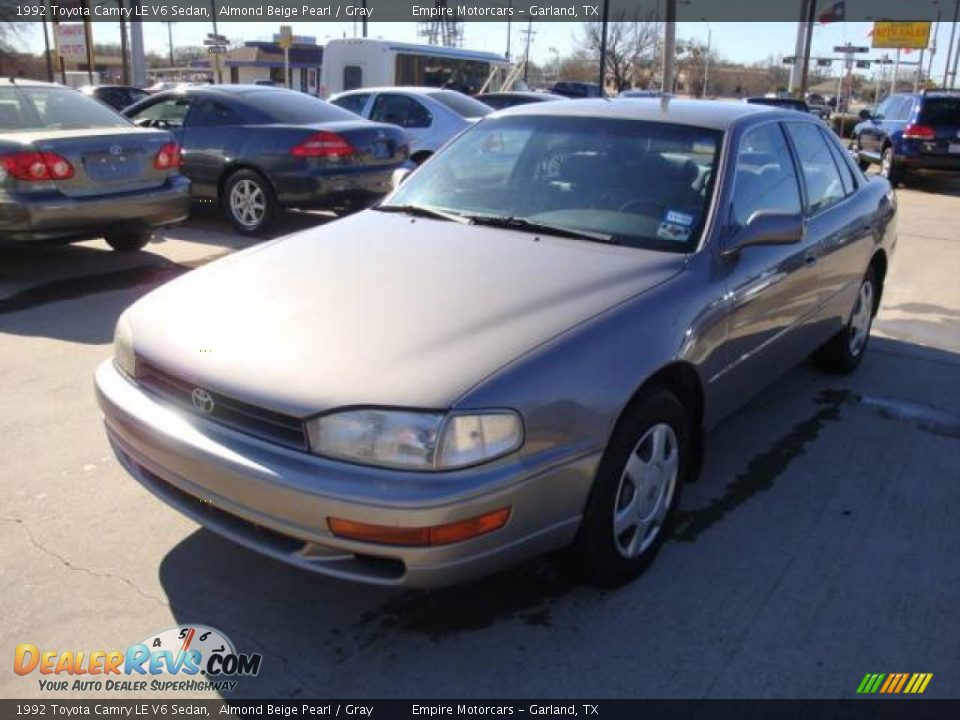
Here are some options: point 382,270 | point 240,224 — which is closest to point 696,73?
point 240,224

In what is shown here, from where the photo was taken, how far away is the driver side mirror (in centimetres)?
334

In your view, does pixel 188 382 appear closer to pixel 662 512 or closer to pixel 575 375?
pixel 575 375

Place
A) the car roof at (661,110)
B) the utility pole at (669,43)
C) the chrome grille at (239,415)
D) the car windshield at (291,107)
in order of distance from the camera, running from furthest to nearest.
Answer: the utility pole at (669,43)
the car windshield at (291,107)
the car roof at (661,110)
the chrome grille at (239,415)

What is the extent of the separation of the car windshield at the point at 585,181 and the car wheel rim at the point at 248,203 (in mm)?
4952

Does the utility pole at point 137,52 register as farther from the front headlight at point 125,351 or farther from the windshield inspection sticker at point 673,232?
the windshield inspection sticker at point 673,232

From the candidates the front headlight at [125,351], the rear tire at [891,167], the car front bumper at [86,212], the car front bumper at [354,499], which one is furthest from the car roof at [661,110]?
the rear tire at [891,167]

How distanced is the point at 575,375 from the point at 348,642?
1068 millimetres

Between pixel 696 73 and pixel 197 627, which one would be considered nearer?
pixel 197 627

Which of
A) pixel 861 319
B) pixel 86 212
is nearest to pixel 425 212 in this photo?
→ pixel 861 319

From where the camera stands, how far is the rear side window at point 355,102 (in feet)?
40.8

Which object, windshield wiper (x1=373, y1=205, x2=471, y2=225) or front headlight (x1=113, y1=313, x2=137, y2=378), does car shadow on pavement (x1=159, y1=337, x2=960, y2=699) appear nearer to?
front headlight (x1=113, y1=313, x2=137, y2=378)

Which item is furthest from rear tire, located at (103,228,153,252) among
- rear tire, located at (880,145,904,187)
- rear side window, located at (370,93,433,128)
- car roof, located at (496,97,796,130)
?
rear tire, located at (880,145,904,187)

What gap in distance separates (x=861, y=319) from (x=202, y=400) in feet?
13.9

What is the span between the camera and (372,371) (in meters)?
2.42
